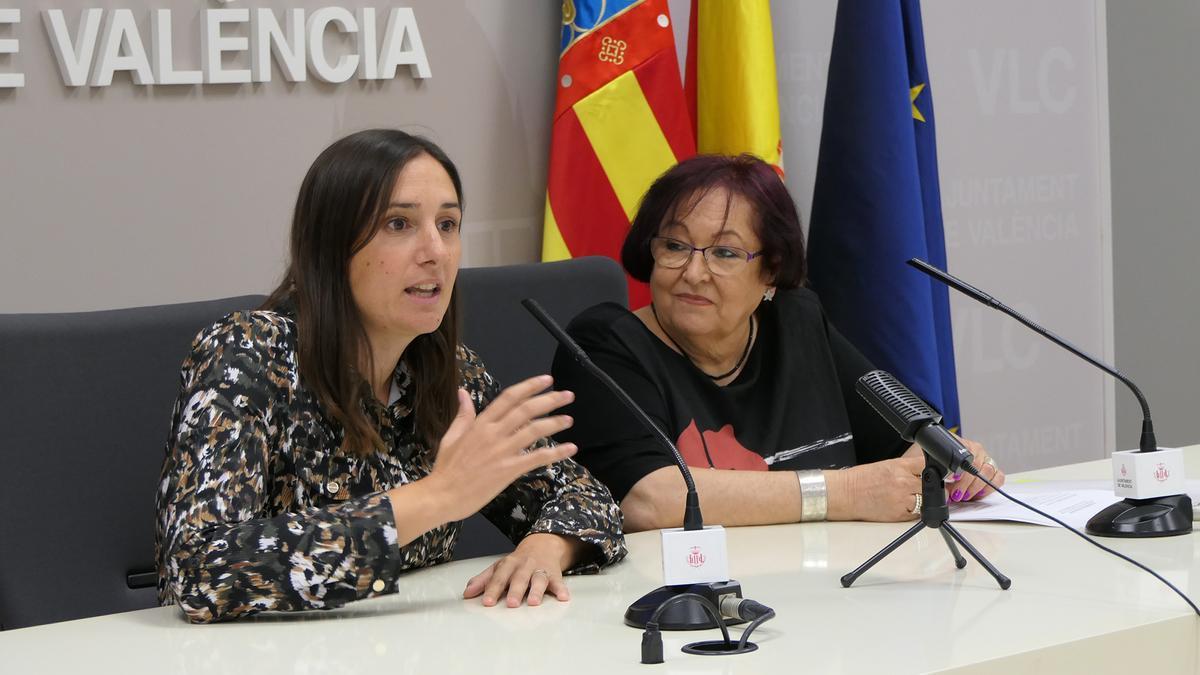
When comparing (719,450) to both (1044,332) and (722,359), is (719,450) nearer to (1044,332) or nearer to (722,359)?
(722,359)

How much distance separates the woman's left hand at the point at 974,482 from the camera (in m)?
2.07

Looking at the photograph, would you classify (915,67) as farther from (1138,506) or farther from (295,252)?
(295,252)

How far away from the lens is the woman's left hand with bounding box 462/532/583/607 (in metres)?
1.59

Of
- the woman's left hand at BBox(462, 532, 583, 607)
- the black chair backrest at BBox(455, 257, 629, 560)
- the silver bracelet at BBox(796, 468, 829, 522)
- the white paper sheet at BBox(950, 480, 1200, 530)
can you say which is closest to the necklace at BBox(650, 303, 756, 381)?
the black chair backrest at BBox(455, 257, 629, 560)

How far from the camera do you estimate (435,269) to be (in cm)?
180

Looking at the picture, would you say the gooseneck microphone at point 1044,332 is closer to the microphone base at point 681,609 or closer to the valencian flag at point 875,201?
the microphone base at point 681,609

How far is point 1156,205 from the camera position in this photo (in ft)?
15.3

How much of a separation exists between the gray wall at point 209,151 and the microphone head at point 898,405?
160cm

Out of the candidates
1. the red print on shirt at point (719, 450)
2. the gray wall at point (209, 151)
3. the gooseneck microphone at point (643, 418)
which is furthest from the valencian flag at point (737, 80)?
the gooseneck microphone at point (643, 418)

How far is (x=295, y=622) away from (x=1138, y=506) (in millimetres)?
1144

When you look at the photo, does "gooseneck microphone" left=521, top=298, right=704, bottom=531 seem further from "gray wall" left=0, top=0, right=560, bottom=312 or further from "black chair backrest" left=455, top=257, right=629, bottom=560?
"gray wall" left=0, top=0, right=560, bottom=312

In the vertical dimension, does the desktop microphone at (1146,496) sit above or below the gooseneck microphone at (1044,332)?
below

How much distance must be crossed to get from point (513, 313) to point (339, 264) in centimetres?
72

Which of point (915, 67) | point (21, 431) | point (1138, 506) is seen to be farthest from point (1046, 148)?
point (21, 431)
